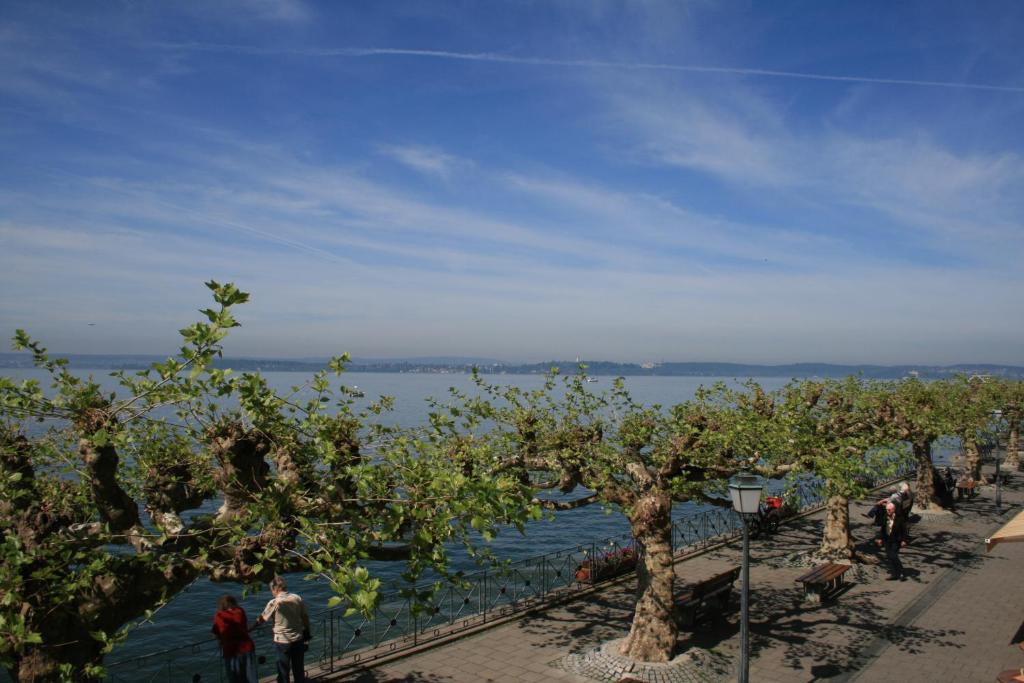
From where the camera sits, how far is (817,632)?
52.5 feet

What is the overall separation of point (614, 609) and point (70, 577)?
42.1ft

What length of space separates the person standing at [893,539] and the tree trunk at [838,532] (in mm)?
1110

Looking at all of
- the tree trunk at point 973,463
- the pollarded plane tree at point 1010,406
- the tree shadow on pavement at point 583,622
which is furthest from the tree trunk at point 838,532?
the pollarded plane tree at point 1010,406

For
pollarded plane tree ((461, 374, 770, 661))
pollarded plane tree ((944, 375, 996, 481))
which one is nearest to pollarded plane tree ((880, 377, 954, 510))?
pollarded plane tree ((944, 375, 996, 481))

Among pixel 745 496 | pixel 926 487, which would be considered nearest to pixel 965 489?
pixel 926 487

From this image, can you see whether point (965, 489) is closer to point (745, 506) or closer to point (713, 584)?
point (713, 584)

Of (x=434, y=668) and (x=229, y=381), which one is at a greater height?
(x=229, y=381)

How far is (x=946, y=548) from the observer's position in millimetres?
23797

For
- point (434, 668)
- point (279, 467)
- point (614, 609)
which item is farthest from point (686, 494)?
point (279, 467)

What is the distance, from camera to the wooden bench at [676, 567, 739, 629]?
1598 cm

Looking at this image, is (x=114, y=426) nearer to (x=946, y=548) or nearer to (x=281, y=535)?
(x=281, y=535)

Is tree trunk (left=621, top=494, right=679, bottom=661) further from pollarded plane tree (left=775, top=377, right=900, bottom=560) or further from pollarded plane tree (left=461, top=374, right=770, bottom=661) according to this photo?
pollarded plane tree (left=775, top=377, right=900, bottom=560)

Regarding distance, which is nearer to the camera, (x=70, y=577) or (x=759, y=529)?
(x=70, y=577)

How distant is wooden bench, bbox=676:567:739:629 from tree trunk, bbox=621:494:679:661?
1633 mm
